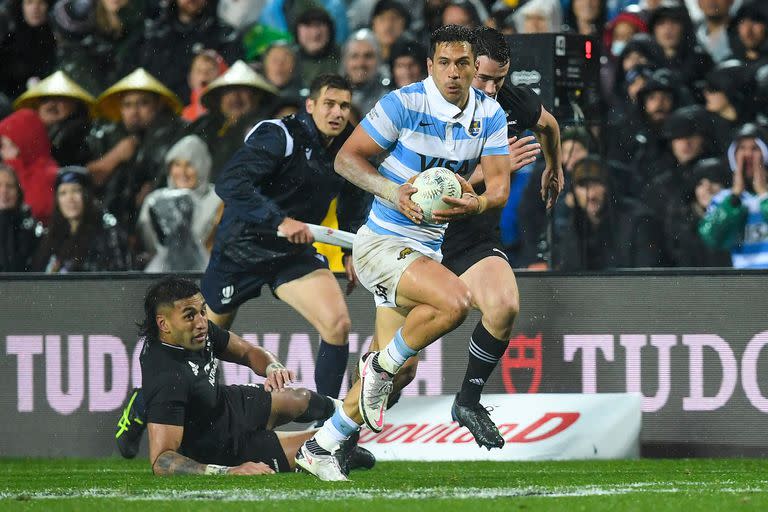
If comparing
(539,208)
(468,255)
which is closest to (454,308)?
(468,255)

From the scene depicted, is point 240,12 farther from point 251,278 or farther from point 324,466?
point 324,466

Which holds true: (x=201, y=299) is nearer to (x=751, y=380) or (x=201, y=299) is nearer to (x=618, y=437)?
(x=618, y=437)

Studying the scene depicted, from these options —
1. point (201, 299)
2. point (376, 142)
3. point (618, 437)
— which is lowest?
point (618, 437)

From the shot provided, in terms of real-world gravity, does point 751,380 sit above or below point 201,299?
below

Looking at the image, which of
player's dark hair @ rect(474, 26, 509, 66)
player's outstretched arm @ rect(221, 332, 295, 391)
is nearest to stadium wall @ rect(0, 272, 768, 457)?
player's outstretched arm @ rect(221, 332, 295, 391)

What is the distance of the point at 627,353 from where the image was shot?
29.3 feet

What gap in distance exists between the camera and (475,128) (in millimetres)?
6977

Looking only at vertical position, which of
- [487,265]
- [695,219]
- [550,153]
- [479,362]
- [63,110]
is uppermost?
[63,110]

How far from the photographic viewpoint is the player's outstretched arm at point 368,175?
6.59 meters

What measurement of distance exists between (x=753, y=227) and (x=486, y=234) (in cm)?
269

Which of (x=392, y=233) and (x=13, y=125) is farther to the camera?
(x=13, y=125)

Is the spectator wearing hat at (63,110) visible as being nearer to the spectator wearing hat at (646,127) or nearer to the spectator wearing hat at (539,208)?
the spectator wearing hat at (539,208)

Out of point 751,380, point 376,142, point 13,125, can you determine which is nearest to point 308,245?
point 376,142

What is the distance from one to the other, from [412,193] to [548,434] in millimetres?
2674
